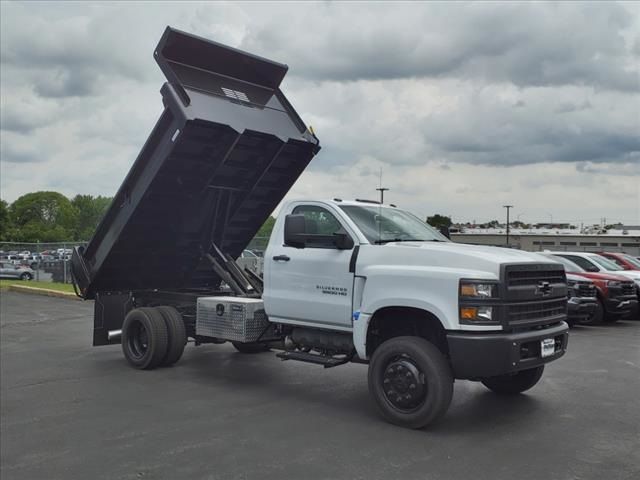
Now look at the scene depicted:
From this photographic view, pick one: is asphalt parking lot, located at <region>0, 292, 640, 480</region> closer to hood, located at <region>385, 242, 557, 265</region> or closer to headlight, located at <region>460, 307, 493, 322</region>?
headlight, located at <region>460, 307, 493, 322</region>

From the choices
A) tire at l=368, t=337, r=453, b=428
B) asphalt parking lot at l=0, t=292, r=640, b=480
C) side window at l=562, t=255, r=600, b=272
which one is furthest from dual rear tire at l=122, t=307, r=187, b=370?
side window at l=562, t=255, r=600, b=272

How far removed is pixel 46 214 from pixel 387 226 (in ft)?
441

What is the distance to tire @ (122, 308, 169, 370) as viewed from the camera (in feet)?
29.2

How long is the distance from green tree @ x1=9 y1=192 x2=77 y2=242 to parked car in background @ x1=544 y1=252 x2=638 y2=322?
375 ft

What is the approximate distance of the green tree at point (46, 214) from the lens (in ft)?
392

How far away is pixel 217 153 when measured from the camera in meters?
8.52

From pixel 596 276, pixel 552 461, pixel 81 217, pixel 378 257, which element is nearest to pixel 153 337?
pixel 378 257

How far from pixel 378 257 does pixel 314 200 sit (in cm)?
136

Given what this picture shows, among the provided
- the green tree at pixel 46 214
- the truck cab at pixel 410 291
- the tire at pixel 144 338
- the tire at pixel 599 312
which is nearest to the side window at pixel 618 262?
the tire at pixel 599 312

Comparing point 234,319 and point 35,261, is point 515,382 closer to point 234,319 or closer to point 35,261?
point 234,319

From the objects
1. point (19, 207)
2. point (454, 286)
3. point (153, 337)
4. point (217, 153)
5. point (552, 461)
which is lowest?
point (552, 461)

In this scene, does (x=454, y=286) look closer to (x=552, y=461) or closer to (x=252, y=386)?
(x=552, y=461)

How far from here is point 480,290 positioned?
19.4 ft

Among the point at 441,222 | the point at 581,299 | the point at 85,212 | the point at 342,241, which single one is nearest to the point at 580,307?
the point at 581,299
